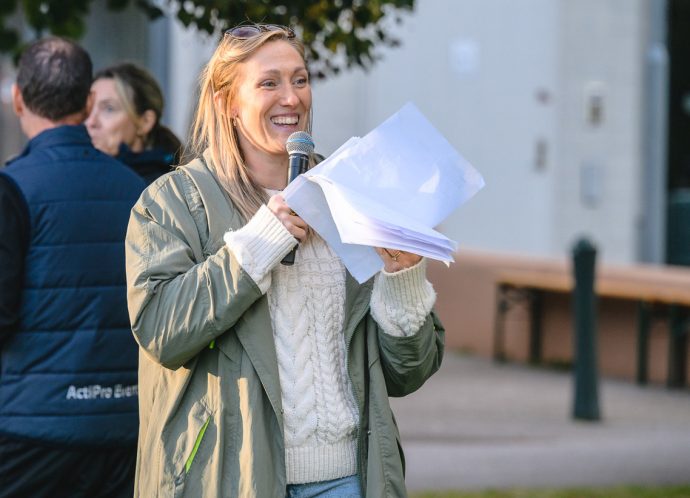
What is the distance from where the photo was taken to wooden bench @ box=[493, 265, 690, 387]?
10.1 m

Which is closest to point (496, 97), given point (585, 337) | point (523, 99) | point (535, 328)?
point (523, 99)

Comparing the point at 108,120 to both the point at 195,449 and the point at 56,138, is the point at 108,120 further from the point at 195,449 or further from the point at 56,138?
the point at 195,449

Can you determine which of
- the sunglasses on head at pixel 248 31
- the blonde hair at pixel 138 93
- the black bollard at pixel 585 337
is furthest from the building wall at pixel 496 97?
the sunglasses on head at pixel 248 31

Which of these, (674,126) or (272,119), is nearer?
(272,119)

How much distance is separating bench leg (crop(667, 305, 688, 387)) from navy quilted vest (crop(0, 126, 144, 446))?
23.1ft

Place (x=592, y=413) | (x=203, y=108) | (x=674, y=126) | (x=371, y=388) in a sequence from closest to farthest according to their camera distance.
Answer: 1. (x=371, y=388)
2. (x=203, y=108)
3. (x=592, y=413)
4. (x=674, y=126)

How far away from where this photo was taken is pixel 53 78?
3.80 m

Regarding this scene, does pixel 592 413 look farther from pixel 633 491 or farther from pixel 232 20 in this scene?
pixel 232 20

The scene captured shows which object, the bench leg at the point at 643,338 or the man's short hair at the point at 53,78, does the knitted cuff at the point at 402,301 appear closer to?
the man's short hair at the point at 53,78

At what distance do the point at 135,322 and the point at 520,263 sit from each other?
929 cm

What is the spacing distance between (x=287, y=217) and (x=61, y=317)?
107 centimetres

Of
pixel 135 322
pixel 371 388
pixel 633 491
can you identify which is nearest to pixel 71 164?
pixel 135 322

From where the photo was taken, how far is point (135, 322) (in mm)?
2846

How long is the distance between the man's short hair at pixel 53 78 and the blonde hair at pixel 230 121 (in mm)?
795
